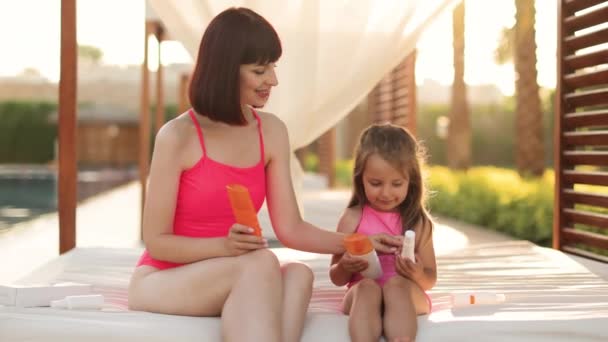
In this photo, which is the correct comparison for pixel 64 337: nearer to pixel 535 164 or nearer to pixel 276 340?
pixel 276 340

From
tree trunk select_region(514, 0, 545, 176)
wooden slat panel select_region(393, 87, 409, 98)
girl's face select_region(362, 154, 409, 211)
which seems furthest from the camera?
tree trunk select_region(514, 0, 545, 176)

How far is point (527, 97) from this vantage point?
9.62m

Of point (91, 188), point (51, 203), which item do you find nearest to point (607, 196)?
point (51, 203)

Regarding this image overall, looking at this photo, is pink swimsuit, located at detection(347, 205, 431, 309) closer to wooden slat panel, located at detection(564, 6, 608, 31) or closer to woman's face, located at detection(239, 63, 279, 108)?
woman's face, located at detection(239, 63, 279, 108)

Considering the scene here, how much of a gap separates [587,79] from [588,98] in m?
0.09

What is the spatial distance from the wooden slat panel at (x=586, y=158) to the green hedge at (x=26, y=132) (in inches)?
803

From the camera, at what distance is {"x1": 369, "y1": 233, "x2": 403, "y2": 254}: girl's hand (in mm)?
2572

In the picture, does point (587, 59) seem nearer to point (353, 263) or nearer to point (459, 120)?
point (353, 263)

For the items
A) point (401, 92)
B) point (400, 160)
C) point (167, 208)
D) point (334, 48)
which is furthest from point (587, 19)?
point (401, 92)

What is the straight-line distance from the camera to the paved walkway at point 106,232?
5910 mm

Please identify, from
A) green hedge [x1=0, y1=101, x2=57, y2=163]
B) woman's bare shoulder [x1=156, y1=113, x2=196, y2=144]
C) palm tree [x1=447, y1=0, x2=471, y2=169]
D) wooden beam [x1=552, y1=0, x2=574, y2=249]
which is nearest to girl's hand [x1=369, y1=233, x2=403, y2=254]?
woman's bare shoulder [x1=156, y1=113, x2=196, y2=144]

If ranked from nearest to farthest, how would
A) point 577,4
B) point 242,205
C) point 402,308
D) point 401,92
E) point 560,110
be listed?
point 242,205, point 402,308, point 577,4, point 560,110, point 401,92

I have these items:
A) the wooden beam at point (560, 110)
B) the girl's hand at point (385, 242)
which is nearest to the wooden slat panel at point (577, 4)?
the wooden beam at point (560, 110)

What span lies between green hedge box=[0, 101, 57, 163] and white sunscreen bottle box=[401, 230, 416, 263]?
21.6 metres
